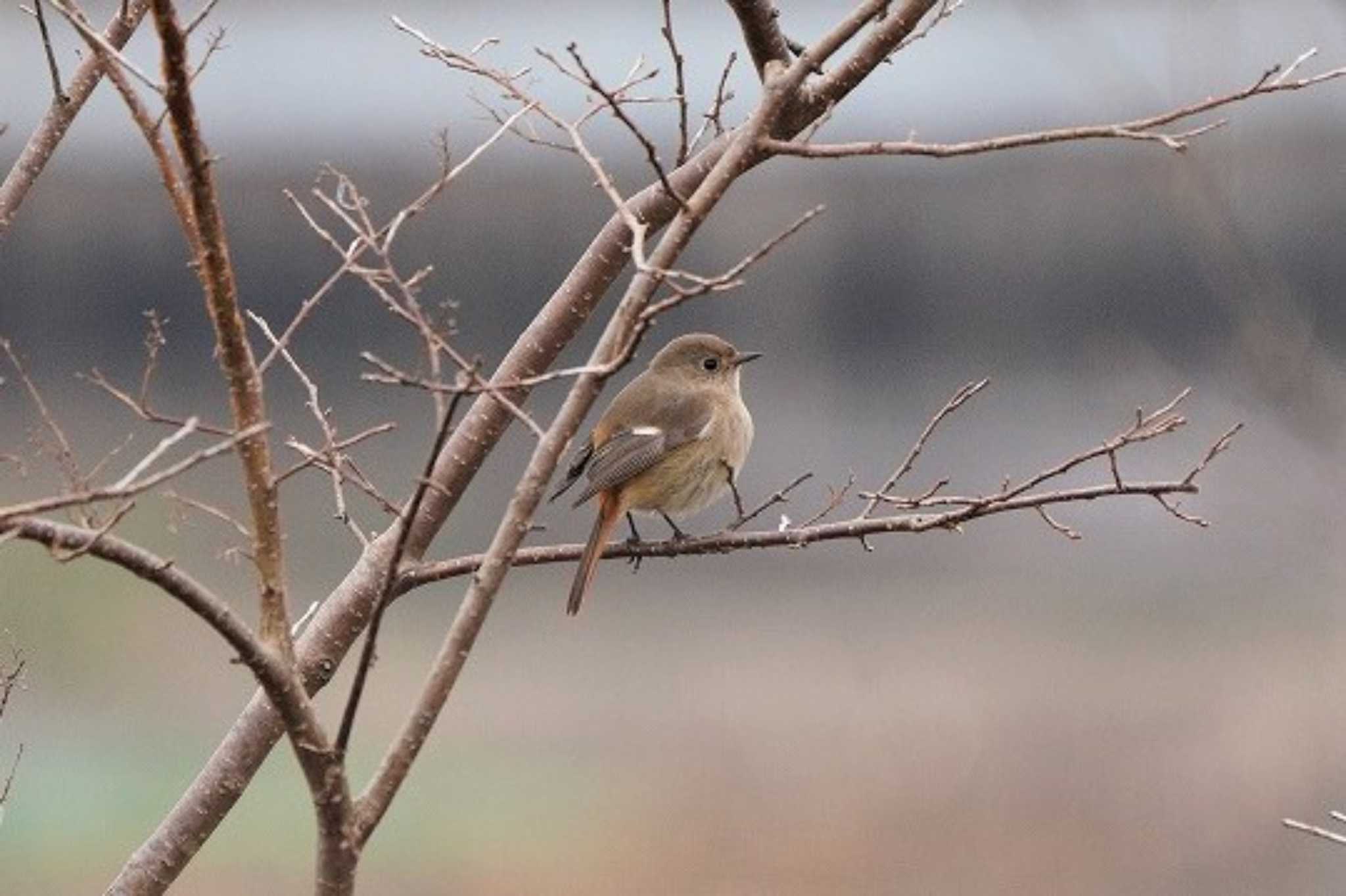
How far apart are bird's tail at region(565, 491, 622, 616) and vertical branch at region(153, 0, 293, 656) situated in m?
1.82

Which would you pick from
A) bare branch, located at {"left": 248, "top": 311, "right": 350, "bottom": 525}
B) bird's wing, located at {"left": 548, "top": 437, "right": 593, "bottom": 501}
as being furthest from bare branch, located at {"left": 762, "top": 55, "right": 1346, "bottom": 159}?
bird's wing, located at {"left": 548, "top": 437, "right": 593, "bottom": 501}

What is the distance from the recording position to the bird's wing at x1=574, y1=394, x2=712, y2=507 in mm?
6133

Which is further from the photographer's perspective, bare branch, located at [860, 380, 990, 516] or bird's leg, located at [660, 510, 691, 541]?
bird's leg, located at [660, 510, 691, 541]

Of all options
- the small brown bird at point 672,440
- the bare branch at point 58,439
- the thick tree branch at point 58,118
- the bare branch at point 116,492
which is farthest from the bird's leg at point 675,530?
the bare branch at point 116,492

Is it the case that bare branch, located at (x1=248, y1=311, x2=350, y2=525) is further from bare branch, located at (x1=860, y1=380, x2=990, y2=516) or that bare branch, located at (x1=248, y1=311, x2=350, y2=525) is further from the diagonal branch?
bare branch, located at (x1=860, y1=380, x2=990, y2=516)

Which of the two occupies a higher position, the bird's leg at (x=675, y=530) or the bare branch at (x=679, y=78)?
the bare branch at (x=679, y=78)

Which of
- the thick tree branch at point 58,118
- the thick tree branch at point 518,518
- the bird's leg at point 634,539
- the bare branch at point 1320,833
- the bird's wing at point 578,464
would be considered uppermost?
the thick tree branch at point 58,118

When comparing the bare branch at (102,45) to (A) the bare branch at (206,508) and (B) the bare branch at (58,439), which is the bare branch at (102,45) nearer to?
(B) the bare branch at (58,439)

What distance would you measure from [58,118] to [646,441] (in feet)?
7.91

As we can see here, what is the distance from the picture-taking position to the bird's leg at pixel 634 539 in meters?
5.68

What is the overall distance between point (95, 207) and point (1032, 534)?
23.3 feet

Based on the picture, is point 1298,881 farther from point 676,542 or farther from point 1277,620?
point 676,542

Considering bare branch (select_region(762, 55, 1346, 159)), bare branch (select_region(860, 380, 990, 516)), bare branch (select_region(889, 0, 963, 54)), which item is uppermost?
bare branch (select_region(889, 0, 963, 54))

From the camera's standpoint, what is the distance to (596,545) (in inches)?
216
